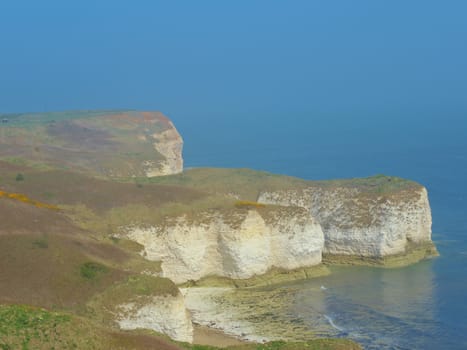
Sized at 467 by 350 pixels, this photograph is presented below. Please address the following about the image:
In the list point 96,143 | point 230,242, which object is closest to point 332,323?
point 230,242

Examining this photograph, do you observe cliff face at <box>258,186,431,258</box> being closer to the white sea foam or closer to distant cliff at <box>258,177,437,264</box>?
distant cliff at <box>258,177,437,264</box>

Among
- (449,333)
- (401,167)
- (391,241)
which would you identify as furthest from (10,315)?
(401,167)

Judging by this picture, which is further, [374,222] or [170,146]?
[170,146]

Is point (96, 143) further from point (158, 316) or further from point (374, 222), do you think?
point (158, 316)

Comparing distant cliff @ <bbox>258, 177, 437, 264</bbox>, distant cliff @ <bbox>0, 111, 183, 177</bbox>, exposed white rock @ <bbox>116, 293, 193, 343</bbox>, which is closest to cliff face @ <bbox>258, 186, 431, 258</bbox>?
distant cliff @ <bbox>258, 177, 437, 264</bbox>

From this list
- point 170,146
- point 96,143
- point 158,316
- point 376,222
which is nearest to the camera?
point 158,316
